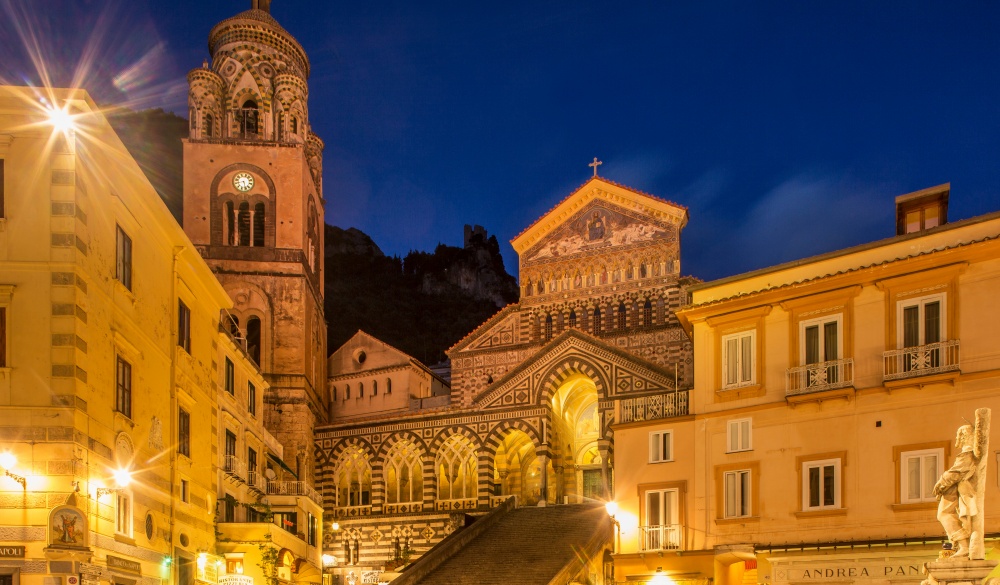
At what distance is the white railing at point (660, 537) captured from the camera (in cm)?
2547

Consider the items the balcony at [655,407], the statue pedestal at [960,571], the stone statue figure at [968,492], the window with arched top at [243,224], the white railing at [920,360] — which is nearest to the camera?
the statue pedestal at [960,571]

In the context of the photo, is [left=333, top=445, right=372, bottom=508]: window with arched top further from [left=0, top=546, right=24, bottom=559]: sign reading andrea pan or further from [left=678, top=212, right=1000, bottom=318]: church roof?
[left=0, top=546, right=24, bottom=559]: sign reading andrea pan

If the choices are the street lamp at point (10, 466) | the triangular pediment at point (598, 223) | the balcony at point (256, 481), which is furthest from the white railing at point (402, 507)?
the street lamp at point (10, 466)

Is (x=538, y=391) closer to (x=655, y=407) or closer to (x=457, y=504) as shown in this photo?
(x=457, y=504)

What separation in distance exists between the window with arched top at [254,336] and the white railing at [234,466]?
1600 cm

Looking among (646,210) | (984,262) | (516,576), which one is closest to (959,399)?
(984,262)

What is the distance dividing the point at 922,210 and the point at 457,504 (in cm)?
2280

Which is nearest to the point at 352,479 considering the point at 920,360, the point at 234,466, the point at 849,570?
the point at 234,466

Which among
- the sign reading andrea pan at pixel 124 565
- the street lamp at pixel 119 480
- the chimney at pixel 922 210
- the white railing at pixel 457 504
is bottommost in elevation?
the white railing at pixel 457 504

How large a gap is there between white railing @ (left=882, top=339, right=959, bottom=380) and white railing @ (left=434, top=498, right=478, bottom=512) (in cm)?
2190

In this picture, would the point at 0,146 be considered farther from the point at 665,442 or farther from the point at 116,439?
the point at 665,442

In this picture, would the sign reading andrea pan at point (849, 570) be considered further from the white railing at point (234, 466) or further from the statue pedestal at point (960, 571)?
the white railing at point (234, 466)

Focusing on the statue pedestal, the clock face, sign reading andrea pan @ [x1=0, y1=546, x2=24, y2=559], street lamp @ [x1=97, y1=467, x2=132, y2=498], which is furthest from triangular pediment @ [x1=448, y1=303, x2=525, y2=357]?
the statue pedestal

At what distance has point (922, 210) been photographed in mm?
25750
